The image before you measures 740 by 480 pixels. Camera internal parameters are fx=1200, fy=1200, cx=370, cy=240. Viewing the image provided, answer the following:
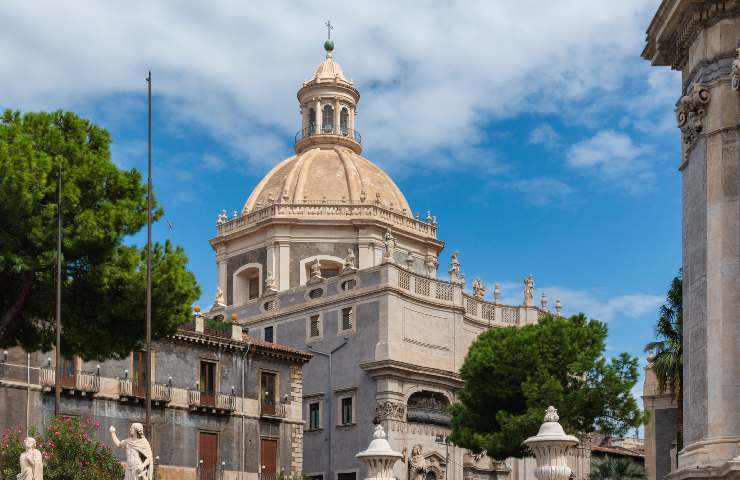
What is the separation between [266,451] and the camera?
49.7 metres

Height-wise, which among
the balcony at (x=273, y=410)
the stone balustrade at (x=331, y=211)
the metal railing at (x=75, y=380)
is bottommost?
the balcony at (x=273, y=410)

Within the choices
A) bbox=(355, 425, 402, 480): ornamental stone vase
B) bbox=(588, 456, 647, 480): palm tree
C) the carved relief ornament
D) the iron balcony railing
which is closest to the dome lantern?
the iron balcony railing

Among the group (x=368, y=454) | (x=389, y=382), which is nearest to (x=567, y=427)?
(x=389, y=382)

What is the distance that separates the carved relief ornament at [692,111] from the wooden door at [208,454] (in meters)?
33.9

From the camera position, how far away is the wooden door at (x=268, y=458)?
162 feet

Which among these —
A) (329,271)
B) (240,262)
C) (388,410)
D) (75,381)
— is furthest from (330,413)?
(75,381)

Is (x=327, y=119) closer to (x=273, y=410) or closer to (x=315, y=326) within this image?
(x=315, y=326)

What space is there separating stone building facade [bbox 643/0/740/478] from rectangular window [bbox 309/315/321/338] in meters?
41.9

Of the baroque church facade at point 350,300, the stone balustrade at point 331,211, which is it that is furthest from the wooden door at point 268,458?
the stone balustrade at point 331,211

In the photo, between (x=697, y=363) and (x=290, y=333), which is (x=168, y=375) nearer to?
(x=290, y=333)

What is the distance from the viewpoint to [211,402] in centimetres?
4803

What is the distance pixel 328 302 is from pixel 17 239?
2896 centimetres

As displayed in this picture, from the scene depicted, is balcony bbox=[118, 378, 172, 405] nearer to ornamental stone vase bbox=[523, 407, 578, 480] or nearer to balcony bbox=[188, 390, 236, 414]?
balcony bbox=[188, 390, 236, 414]

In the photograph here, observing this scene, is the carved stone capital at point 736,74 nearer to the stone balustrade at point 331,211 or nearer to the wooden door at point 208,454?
the wooden door at point 208,454
